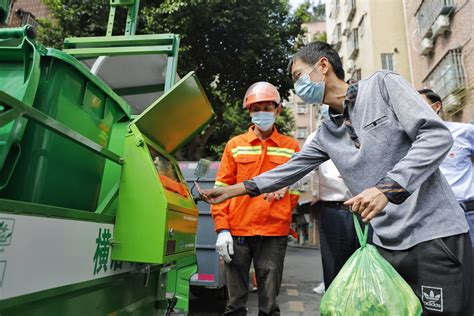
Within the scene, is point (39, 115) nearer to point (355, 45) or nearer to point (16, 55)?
point (16, 55)

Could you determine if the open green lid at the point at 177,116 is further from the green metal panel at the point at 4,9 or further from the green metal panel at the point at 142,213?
the green metal panel at the point at 4,9

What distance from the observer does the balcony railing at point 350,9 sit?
15.8m

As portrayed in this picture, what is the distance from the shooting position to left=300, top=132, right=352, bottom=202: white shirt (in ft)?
9.25

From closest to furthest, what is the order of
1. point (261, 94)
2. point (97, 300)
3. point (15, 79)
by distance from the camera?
point (15, 79)
point (97, 300)
point (261, 94)

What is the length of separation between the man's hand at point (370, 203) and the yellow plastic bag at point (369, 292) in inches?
6.7

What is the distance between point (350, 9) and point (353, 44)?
1.71 m

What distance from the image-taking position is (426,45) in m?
10.5

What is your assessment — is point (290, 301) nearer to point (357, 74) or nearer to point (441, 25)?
point (441, 25)

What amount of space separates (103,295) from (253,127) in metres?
1.61

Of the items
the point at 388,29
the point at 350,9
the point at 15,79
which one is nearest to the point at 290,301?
the point at 15,79

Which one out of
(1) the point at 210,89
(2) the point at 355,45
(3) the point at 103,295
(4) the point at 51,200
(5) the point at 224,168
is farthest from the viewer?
(2) the point at 355,45

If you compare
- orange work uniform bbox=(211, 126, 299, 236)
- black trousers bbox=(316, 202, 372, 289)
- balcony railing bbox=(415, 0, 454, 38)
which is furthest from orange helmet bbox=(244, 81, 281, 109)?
balcony railing bbox=(415, 0, 454, 38)

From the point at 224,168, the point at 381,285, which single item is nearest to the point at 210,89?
the point at 224,168

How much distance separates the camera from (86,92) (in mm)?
1727
